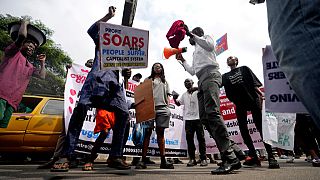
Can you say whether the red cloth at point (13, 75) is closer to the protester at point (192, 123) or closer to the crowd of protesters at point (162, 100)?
the crowd of protesters at point (162, 100)

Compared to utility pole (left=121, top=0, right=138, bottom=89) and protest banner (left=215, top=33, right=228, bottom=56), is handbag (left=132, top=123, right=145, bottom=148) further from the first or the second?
protest banner (left=215, top=33, right=228, bottom=56)

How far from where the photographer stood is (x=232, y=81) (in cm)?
440

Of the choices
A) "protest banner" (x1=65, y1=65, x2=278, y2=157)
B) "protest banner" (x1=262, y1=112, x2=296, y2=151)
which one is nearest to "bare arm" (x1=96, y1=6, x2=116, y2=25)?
"protest banner" (x1=65, y1=65, x2=278, y2=157)

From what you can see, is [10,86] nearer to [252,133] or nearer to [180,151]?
[180,151]

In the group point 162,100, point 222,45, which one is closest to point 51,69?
point 222,45

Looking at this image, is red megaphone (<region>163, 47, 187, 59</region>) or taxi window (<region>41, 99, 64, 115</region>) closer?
red megaphone (<region>163, 47, 187, 59</region>)

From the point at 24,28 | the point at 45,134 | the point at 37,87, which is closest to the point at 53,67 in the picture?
the point at 37,87

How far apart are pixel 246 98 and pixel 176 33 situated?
5.47 ft

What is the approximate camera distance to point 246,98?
419 centimetres

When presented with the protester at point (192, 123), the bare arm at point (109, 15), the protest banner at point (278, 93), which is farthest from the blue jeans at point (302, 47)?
the protester at point (192, 123)

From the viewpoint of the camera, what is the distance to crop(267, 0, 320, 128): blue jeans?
24.3 inches

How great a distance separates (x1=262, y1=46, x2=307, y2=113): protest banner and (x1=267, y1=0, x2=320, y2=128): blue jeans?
4.67ft

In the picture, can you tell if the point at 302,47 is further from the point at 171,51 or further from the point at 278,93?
the point at 171,51

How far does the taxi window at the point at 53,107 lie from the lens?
5.61 meters
